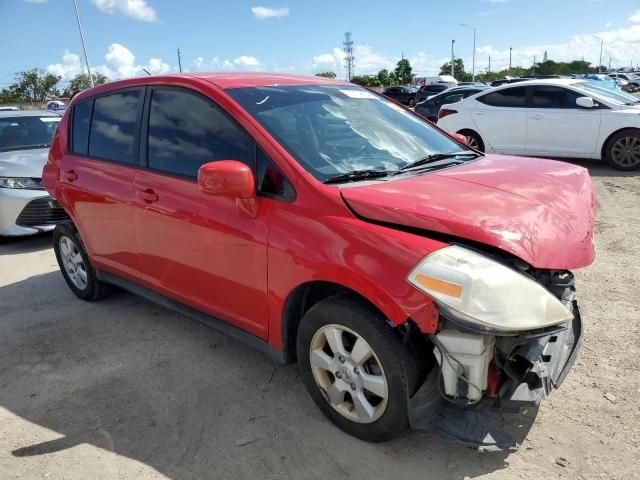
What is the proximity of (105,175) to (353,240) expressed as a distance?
7.50ft

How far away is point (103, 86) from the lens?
162 inches

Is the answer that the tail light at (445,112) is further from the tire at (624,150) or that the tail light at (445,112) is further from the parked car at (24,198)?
the parked car at (24,198)

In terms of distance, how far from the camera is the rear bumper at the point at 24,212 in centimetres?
632

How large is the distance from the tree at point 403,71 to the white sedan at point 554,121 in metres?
75.0

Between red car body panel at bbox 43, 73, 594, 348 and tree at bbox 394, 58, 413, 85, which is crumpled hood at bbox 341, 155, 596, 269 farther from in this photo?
tree at bbox 394, 58, 413, 85

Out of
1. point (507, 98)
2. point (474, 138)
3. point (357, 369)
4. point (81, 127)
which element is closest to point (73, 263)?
point (81, 127)

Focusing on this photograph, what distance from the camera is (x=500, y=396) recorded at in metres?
2.25

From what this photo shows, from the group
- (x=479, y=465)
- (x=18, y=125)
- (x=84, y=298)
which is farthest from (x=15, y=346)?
(x=18, y=125)

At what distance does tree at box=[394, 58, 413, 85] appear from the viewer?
81750mm

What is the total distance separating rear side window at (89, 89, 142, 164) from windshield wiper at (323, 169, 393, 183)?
63.5 inches

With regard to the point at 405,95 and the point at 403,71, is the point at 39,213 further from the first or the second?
the point at 403,71

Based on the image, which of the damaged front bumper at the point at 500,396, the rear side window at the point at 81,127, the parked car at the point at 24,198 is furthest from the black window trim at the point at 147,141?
the parked car at the point at 24,198

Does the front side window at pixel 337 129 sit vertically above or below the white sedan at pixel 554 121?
above

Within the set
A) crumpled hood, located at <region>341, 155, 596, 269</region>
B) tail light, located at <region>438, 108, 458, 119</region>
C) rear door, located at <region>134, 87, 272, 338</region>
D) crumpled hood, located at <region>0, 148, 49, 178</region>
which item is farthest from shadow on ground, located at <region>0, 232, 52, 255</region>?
tail light, located at <region>438, 108, 458, 119</region>
